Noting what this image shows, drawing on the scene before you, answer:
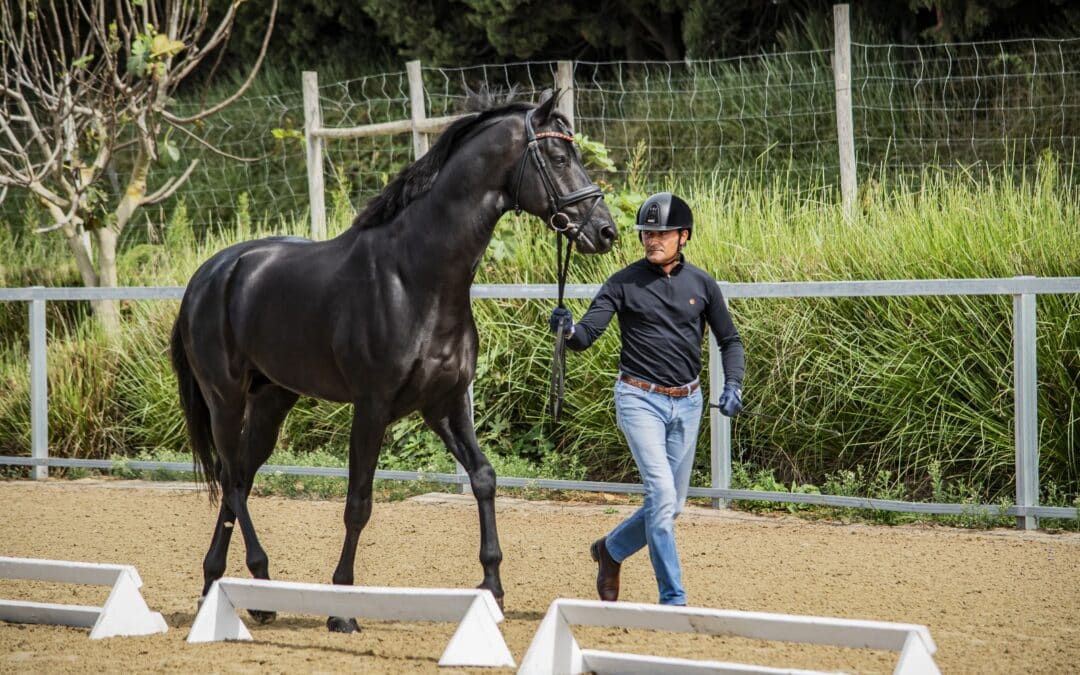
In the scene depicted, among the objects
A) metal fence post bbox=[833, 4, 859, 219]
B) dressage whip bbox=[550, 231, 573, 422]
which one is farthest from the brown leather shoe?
metal fence post bbox=[833, 4, 859, 219]

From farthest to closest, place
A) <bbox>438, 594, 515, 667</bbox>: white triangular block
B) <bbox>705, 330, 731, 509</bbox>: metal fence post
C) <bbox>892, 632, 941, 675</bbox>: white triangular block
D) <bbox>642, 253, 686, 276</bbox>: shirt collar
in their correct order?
<bbox>705, 330, 731, 509</bbox>: metal fence post → <bbox>642, 253, 686, 276</bbox>: shirt collar → <bbox>438, 594, 515, 667</bbox>: white triangular block → <bbox>892, 632, 941, 675</bbox>: white triangular block

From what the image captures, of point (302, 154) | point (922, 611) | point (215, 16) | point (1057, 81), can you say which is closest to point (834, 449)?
point (922, 611)

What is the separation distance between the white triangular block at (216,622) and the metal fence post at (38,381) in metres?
6.25

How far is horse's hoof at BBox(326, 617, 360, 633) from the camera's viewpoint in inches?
212

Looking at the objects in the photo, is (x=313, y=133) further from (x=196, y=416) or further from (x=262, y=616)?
(x=262, y=616)

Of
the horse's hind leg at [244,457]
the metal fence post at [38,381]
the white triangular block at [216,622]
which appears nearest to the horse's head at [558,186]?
the horse's hind leg at [244,457]

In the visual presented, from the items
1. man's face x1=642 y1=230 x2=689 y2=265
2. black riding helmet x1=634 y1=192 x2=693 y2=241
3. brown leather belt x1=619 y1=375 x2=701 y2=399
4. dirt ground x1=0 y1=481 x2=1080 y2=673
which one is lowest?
dirt ground x1=0 y1=481 x2=1080 y2=673

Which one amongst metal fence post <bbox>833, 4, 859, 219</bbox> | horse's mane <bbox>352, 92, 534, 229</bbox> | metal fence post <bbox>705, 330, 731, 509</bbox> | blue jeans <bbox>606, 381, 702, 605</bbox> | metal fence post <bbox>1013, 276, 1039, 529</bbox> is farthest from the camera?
metal fence post <bbox>833, 4, 859, 219</bbox>

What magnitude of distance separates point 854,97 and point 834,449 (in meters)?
7.39

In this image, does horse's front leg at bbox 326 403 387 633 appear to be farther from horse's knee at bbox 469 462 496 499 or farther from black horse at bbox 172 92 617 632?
horse's knee at bbox 469 462 496 499

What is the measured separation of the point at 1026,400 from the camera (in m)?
7.38

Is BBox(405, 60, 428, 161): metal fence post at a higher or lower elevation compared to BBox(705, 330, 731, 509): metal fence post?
higher

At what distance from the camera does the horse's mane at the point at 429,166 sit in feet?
18.5

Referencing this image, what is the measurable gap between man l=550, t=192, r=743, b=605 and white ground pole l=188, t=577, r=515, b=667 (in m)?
0.82
